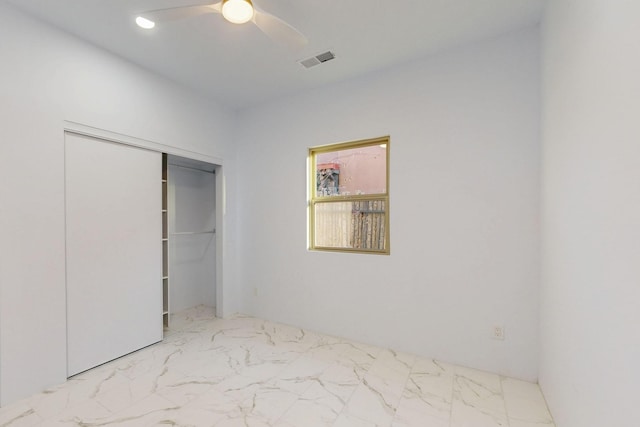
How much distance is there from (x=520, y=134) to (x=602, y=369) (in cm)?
175

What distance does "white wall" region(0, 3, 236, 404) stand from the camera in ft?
6.31

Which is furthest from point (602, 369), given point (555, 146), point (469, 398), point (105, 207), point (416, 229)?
point (105, 207)

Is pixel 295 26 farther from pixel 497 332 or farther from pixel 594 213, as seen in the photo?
pixel 497 332

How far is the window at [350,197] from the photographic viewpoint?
9.52 ft

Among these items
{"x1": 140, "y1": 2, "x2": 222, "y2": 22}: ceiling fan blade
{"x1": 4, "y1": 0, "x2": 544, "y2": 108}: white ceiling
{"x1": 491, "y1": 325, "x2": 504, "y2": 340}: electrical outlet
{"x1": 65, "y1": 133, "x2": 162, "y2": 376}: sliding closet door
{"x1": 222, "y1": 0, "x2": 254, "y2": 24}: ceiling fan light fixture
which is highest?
{"x1": 4, "y1": 0, "x2": 544, "y2": 108}: white ceiling

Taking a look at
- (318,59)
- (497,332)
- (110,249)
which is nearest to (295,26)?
(318,59)

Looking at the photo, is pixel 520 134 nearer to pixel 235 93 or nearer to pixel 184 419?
pixel 235 93

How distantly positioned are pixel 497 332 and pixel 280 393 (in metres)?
1.81

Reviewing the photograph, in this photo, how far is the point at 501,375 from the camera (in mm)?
2244

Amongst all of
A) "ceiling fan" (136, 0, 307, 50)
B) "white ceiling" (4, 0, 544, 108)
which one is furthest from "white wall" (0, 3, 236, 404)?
"ceiling fan" (136, 0, 307, 50)

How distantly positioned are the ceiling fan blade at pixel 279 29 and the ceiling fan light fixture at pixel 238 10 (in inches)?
2.4

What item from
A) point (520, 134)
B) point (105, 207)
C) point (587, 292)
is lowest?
point (587, 292)

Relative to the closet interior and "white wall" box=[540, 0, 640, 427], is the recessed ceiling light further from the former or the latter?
"white wall" box=[540, 0, 640, 427]

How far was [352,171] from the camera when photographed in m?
3.13
